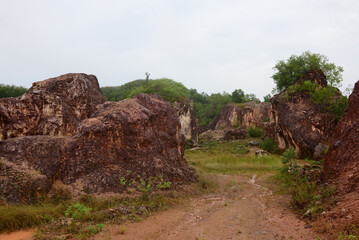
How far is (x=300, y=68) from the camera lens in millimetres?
27906

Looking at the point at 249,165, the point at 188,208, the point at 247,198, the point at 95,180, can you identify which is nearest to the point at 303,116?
the point at 249,165

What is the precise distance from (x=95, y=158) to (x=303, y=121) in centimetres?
1710

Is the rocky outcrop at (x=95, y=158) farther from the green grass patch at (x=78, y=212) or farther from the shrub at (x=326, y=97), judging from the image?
the shrub at (x=326, y=97)

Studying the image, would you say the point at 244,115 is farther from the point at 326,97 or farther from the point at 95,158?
the point at 95,158

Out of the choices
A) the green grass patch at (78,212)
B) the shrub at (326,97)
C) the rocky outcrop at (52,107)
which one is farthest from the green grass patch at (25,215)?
the shrub at (326,97)

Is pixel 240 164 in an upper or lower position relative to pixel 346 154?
lower

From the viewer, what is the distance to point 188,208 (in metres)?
8.38

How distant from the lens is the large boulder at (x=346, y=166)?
Result: 5814mm

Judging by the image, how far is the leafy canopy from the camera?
88.1 feet

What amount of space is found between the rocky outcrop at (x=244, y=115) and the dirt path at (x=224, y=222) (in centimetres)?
3246

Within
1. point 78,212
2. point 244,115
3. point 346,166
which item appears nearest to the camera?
point 78,212

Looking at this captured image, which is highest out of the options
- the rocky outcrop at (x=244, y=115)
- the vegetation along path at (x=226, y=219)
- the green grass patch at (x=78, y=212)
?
the rocky outcrop at (x=244, y=115)

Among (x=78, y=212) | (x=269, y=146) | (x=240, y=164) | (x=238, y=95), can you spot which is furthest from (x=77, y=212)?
(x=238, y=95)

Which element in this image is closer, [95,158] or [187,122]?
[95,158]
